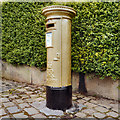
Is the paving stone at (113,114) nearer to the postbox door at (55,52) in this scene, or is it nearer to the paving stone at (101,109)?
the paving stone at (101,109)

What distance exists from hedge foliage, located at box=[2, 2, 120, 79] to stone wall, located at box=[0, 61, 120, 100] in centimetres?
28

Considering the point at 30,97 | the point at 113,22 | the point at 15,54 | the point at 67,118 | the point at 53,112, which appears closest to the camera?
the point at 67,118

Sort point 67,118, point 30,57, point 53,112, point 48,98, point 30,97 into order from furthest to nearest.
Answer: point 30,57, point 30,97, point 48,98, point 53,112, point 67,118

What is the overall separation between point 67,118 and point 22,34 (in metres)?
3.64

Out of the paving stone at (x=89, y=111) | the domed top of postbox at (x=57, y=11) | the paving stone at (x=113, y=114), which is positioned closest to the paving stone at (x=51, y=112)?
the paving stone at (x=89, y=111)

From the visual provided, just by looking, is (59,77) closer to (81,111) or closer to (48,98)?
(48,98)

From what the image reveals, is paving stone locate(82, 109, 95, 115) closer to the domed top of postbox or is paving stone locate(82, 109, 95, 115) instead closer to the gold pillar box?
the gold pillar box

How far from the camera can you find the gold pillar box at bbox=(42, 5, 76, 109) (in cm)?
258

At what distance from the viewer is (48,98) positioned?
271cm

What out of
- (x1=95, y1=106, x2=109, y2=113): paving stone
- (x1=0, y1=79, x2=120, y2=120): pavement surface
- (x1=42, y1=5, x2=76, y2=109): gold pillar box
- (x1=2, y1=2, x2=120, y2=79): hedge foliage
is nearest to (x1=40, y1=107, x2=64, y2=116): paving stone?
(x1=0, y1=79, x2=120, y2=120): pavement surface

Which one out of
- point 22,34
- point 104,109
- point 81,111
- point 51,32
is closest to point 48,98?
point 81,111

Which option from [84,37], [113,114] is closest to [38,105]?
[113,114]

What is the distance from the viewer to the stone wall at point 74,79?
3.25m

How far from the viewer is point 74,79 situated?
12.7 feet
